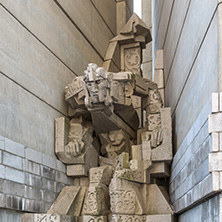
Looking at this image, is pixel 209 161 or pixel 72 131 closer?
pixel 209 161

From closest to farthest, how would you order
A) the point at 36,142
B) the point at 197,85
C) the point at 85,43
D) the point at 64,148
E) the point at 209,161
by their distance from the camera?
the point at 209,161
the point at 197,85
the point at 36,142
the point at 64,148
the point at 85,43

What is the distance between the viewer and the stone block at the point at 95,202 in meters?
6.62

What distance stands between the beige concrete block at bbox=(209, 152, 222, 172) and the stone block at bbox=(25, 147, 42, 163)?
3.24m

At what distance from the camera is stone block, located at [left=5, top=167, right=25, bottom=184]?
18.1ft

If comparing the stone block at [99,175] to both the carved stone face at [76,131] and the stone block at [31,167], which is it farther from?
the stone block at [31,167]

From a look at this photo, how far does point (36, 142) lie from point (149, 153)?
2.00m

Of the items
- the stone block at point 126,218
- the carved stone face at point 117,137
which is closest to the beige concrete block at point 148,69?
the carved stone face at point 117,137

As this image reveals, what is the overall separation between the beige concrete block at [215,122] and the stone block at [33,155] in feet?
10.6

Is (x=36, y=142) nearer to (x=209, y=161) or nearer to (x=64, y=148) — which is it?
(x=64, y=148)

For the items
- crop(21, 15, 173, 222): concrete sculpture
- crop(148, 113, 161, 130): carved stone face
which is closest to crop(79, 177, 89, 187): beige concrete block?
crop(21, 15, 173, 222): concrete sculpture

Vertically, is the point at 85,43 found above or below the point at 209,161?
above

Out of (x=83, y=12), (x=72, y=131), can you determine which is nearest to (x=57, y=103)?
(x=72, y=131)

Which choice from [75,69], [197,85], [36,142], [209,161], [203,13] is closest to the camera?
[209,161]

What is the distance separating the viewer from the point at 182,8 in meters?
6.55
